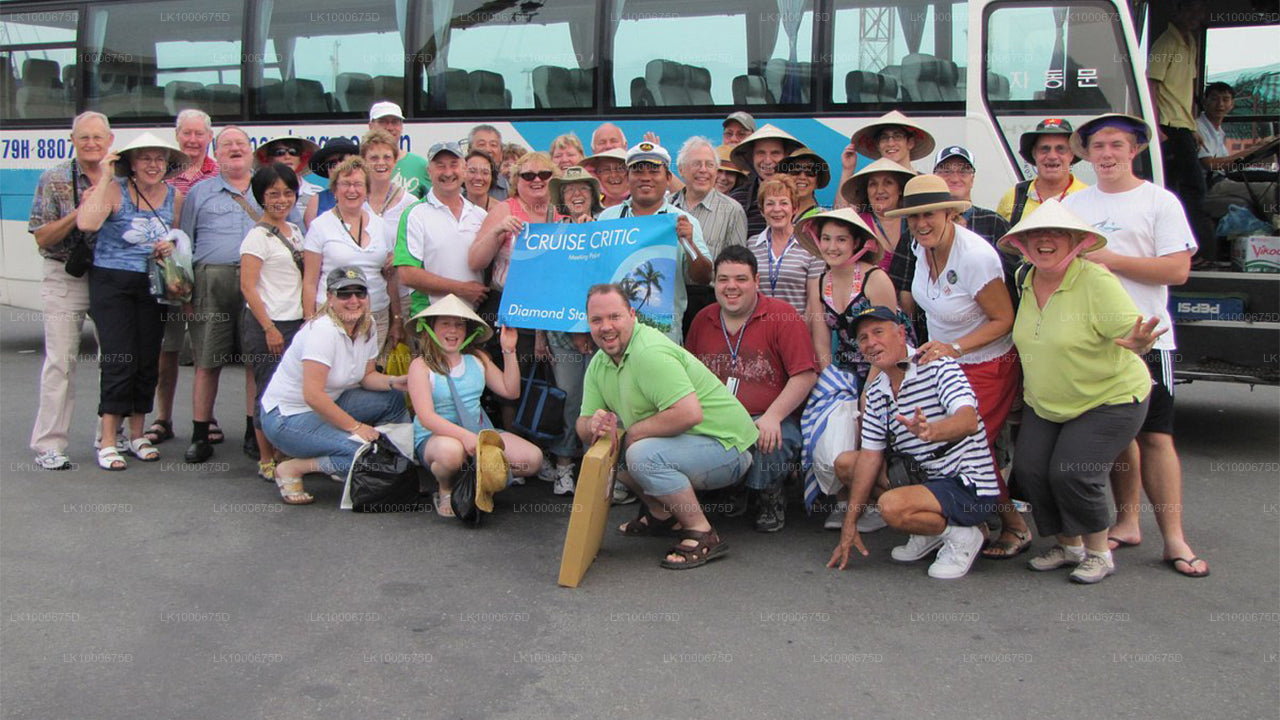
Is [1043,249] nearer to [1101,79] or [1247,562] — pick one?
[1247,562]

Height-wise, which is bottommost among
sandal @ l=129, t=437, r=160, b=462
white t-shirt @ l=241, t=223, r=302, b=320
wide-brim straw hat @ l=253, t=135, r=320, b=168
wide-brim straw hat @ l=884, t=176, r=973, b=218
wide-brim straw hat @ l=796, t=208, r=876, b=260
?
sandal @ l=129, t=437, r=160, b=462

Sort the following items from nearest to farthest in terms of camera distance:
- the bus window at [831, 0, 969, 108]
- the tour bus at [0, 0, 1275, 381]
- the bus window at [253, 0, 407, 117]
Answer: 1. the tour bus at [0, 0, 1275, 381]
2. the bus window at [831, 0, 969, 108]
3. the bus window at [253, 0, 407, 117]

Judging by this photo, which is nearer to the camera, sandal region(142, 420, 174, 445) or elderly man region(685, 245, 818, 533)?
elderly man region(685, 245, 818, 533)

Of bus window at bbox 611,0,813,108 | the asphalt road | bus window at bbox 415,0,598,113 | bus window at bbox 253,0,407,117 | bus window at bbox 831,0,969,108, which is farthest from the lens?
bus window at bbox 253,0,407,117

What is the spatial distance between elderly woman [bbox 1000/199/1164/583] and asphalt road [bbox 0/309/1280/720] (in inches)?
13.9

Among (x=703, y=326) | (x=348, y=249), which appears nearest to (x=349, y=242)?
(x=348, y=249)

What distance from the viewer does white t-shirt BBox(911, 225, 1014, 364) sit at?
16.3ft

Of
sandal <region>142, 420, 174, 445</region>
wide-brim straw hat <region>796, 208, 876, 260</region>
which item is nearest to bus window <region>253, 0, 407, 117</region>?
sandal <region>142, 420, 174, 445</region>

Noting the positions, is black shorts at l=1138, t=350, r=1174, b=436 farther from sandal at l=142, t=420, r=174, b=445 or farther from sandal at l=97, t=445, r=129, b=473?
sandal at l=142, t=420, r=174, b=445

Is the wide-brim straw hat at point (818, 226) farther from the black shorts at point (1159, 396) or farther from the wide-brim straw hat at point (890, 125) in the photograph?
the black shorts at point (1159, 396)

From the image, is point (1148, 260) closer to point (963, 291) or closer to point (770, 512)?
point (963, 291)

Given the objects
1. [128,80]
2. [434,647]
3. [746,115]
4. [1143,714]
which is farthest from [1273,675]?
[128,80]

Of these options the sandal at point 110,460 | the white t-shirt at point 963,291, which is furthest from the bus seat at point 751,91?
the sandal at point 110,460

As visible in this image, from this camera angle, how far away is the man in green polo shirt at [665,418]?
4945mm
